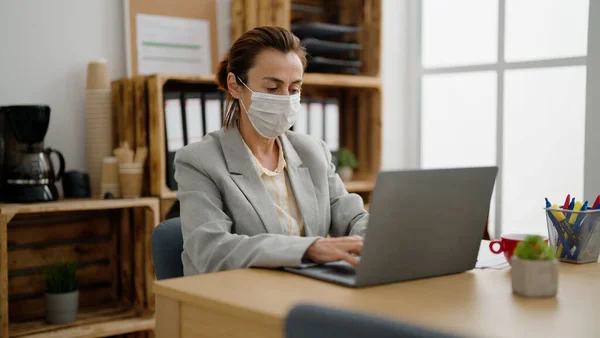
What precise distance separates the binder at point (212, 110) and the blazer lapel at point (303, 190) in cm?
91

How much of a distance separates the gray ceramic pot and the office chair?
2.04 meters

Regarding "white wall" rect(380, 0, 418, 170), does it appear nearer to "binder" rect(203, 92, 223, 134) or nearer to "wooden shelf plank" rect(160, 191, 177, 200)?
"binder" rect(203, 92, 223, 134)

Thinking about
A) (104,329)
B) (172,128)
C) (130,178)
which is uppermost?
(172,128)

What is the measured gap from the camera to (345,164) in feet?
10.6

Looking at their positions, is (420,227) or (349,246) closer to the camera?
(420,227)

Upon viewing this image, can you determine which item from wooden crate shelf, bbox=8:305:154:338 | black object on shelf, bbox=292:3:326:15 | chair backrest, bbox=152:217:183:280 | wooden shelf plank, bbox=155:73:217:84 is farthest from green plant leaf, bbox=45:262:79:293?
black object on shelf, bbox=292:3:326:15

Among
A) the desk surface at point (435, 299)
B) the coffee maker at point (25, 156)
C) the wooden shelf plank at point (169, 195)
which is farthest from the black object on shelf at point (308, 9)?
the desk surface at point (435, 299)

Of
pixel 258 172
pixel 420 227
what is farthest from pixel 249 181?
pixel 420 227

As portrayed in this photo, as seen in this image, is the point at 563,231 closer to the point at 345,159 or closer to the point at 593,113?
the point at 593,113

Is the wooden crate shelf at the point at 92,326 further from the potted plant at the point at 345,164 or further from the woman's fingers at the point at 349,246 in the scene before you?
the woman's fingers at the point at 349,246

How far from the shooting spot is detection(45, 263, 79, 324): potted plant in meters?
2.47

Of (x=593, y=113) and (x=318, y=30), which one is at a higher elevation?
(x=318, y=30)

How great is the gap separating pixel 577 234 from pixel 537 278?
13.5 inches

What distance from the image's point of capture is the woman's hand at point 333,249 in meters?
1.32
